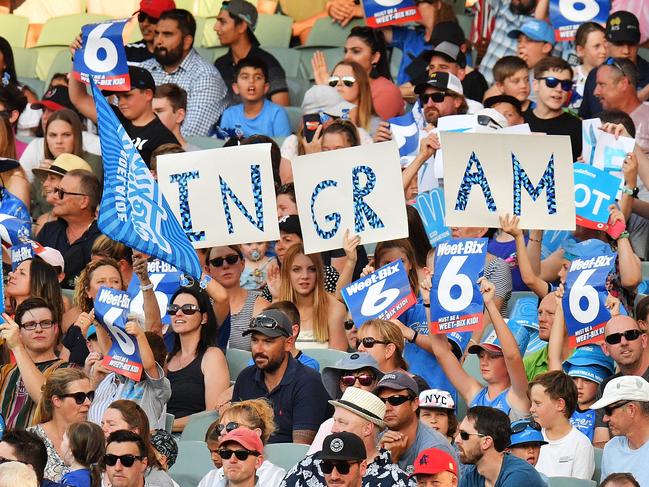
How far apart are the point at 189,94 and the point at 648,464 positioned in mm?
5999

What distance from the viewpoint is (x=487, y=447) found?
8.22 m

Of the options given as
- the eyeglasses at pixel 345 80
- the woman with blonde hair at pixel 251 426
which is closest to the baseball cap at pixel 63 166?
the eyeglasses at pixel 345 80

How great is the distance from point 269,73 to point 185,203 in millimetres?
3141

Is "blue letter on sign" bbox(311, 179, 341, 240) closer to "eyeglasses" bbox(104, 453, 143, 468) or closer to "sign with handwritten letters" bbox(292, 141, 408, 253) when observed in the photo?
"sign with handwritten letters" bbox(292, 141, 408, 253)

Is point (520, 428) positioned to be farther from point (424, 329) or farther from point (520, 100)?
point (520, 100)

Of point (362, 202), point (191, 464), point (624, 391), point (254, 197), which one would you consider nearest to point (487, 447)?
point (624, 391)

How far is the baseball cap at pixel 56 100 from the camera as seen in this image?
13.7m

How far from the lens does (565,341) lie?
9.61 meters

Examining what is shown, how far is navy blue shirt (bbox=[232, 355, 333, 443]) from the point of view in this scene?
363 inches

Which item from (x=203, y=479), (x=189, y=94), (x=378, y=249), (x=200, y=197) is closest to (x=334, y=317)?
(x=378, y=249)

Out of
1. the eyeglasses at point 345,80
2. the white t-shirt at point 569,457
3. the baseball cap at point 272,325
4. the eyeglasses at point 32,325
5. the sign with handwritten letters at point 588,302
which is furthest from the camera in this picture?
the eyeglasses at point 345,80

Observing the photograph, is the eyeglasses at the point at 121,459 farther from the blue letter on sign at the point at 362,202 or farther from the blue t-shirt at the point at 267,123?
the blue t-shirt at the point at 267,123

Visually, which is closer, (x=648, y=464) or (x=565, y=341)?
(x=648, y=464)

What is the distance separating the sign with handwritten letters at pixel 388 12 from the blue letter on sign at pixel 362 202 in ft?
10.9
